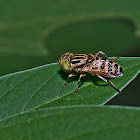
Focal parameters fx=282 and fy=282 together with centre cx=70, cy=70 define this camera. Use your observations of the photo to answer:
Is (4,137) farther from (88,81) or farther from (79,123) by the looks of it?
(88,81)

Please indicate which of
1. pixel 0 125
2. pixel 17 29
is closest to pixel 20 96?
pixel 0 125

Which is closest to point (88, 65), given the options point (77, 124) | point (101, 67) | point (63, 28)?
point (101, 67)

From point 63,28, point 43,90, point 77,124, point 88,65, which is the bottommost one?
point 77,124

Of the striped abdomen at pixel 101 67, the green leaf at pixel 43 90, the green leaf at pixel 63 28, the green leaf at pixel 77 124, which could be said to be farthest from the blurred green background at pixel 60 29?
the green leaf at pixel 77 124

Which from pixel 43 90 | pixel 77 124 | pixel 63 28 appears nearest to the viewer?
pixel 77 124

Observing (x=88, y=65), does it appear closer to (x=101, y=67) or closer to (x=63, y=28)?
(x=101, y=67)

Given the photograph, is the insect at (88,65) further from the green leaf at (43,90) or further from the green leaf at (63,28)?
the green leaf at (63,28)
